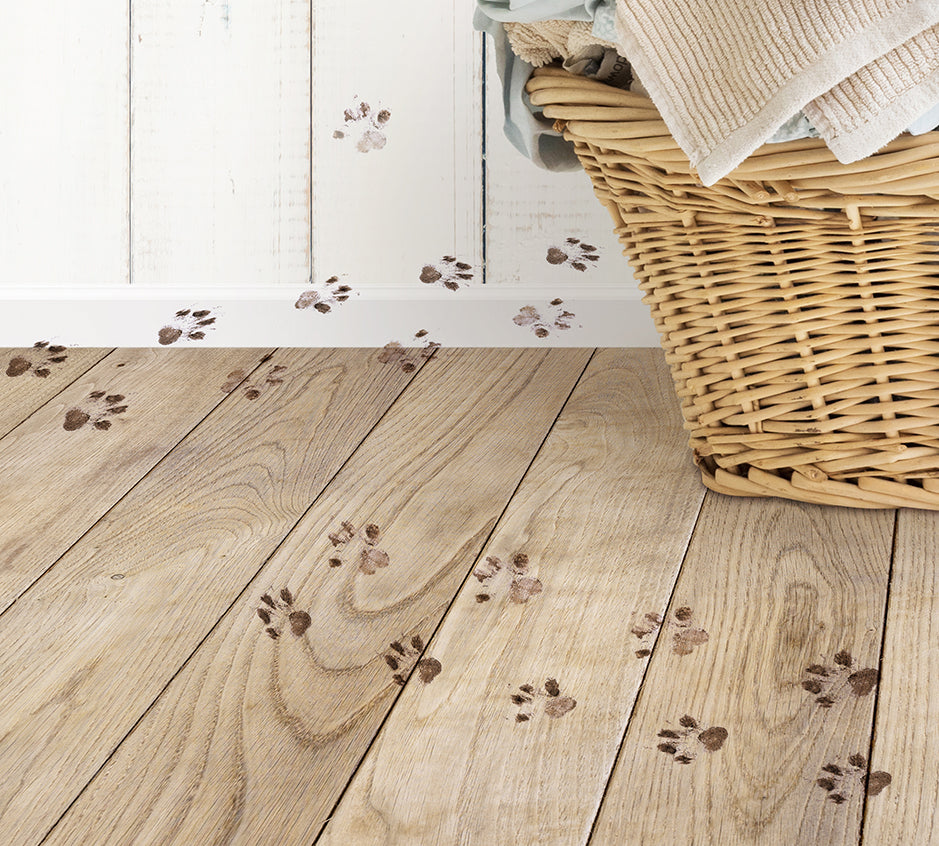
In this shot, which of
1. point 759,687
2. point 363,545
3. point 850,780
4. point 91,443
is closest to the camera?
point 850,780

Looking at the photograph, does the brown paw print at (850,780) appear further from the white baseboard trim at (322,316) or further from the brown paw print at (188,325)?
the brown paw print at (188,325)

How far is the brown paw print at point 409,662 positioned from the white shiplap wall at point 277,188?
0.78m

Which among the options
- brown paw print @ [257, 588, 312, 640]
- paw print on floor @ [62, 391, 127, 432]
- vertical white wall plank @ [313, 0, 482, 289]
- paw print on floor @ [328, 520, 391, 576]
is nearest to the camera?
brown paw print @ [257, 588, 312, 640]

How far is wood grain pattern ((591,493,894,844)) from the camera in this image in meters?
0.74

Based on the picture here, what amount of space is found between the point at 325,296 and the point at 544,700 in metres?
0.94

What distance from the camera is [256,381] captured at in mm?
1538

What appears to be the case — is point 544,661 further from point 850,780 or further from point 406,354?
point 406,354

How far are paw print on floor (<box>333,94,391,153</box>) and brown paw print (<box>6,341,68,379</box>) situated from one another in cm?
54

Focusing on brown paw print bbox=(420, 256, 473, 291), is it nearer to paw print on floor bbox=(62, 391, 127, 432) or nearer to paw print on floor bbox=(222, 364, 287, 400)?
paw print on floor bbox=(222, 364, 287, 400)

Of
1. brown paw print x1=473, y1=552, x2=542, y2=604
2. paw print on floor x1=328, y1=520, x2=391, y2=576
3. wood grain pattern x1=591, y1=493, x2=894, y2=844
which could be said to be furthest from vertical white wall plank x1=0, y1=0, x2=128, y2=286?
wood grain pattern x1=591, y1=493, x2=894, y2=844

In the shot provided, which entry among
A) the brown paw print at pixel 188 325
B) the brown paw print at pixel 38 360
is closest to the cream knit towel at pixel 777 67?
the brown paw print at pixel 188 325

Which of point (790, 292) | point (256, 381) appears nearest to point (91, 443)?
point (256, 381)

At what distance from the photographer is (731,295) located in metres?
1.08

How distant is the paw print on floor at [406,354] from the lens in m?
1.59
